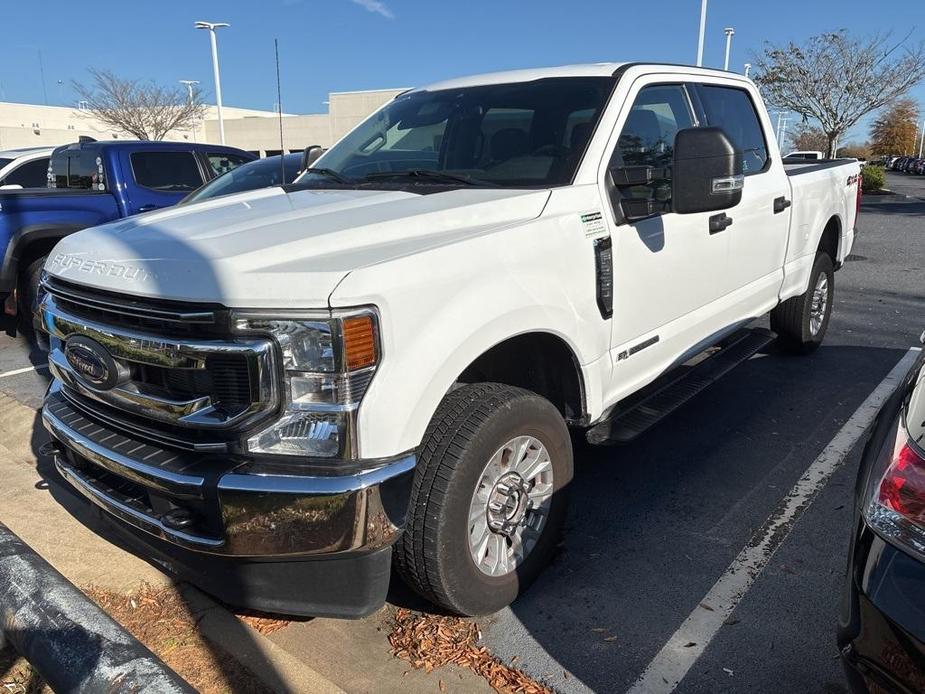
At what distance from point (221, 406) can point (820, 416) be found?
13.0 ft

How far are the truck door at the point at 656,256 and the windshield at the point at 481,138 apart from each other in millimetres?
210

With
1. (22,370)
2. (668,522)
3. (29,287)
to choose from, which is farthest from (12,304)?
(668,522)

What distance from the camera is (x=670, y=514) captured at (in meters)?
3.62

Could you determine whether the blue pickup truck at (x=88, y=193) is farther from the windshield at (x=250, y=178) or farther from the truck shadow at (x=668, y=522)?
the truck shadow at (x=668, y=522)

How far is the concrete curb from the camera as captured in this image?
2482 millimetres

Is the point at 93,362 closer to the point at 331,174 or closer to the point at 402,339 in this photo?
the point at 402,339

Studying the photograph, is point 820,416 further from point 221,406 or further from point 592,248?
point 221,406

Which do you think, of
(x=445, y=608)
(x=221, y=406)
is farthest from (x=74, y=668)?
(x=445, y=608)

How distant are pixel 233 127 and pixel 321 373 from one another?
52.2m

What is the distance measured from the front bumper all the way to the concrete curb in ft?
1.09

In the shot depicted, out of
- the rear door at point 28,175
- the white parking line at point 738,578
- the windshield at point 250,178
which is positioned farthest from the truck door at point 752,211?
the rear door at point 28,175

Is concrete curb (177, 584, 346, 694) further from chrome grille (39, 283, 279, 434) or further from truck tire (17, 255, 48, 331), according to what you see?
truck tire (17, 255, 48, 331)

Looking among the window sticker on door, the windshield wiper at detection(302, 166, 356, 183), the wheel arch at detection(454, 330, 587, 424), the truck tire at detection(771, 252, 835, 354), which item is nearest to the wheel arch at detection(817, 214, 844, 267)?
the truck tire at detection(771, 252, 835, 354)

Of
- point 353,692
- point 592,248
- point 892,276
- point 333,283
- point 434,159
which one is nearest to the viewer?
point 333,283
